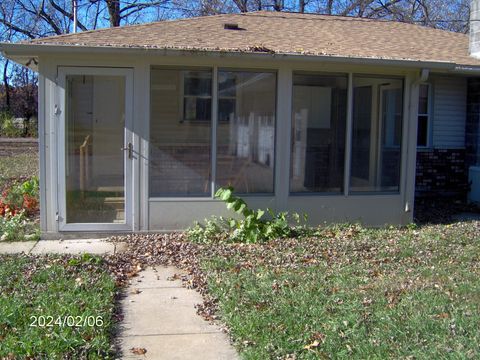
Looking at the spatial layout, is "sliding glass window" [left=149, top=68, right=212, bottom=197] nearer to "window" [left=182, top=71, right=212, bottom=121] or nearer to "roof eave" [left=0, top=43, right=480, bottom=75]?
"window" [left=182, top=71, right=212, bottom=121]

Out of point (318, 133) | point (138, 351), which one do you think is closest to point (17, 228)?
point (318, 133)

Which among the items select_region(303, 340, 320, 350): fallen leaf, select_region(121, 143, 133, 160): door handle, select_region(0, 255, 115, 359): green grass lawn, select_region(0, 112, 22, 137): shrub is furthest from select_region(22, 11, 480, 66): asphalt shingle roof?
select_region(0, 112, 22, 137): shrub

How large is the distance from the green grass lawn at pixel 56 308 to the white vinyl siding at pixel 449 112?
9.01m

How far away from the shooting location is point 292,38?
10258mm

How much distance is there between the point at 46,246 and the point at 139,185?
1552 millimetres

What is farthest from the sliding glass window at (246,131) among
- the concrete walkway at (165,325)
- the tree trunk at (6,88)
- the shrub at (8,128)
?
the tree trunk at (6,88)

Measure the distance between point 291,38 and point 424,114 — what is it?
14.5ft

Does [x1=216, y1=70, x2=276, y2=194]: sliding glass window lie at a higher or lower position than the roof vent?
lower

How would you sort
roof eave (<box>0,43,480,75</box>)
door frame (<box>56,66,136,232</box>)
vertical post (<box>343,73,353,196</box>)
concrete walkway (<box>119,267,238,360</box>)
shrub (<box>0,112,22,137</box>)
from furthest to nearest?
shrub (<box>0,112,22,137</box>) → vertical post (<box>343,73,353,196</box>) → door frame (<box>56,66,136,232</box>) → roof eave (<box>0,43,480,75</box>) → concrete walkway (<box>119,267,238,360</box>)

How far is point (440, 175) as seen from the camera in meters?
13.1

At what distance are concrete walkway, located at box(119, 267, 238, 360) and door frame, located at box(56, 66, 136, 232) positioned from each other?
2.36 metres

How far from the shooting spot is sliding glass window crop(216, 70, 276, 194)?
8.80 meters

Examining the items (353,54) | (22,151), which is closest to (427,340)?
(353,54)

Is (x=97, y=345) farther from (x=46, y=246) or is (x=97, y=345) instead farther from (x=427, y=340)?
(x=46, y=246)
